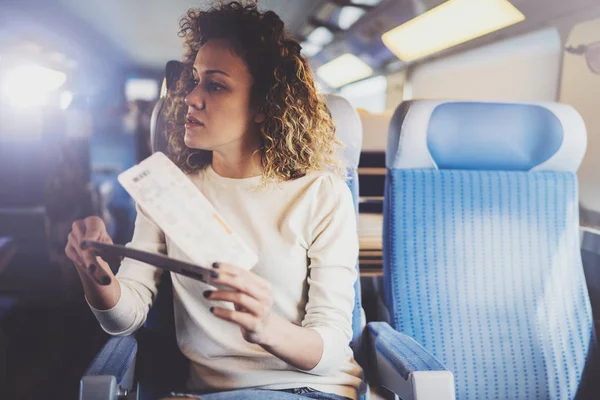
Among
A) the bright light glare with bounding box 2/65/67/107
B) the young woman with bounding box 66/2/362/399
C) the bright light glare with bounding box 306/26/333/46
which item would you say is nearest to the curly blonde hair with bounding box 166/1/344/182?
the young woman with bounding box 66/2/362/399

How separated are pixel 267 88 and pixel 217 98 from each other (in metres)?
0.10

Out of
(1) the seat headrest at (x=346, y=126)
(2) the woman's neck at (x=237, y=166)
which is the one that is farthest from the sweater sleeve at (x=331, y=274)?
(1) the seat headrest at (x=346, y=126)

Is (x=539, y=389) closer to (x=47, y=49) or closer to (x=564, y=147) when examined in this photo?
(x=564, y=147)

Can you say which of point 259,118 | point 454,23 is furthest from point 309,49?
point 454,23

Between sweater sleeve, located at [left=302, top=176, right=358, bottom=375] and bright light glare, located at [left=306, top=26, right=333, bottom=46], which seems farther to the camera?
bright light glare, located at [left=306, top=26, right=333, bottom=46]

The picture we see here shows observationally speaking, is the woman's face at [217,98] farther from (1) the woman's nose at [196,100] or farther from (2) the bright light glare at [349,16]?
(2) the bright light glare at [349,16]

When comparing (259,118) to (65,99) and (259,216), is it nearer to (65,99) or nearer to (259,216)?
(259,216)

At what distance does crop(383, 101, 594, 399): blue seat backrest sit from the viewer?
1.35 meters

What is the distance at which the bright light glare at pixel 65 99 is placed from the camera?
3.28 ft

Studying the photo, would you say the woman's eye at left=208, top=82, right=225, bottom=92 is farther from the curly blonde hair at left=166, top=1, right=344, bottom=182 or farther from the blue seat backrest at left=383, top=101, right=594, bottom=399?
the blue seat backrest at left=383, top=101, right=594, bottom=399

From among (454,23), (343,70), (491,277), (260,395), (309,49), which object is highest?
(454,23)

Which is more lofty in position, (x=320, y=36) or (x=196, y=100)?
(x=320, y=36)

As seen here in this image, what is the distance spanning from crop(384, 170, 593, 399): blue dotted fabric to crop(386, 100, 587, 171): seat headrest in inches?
1.3

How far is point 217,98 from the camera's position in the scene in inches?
34.0
